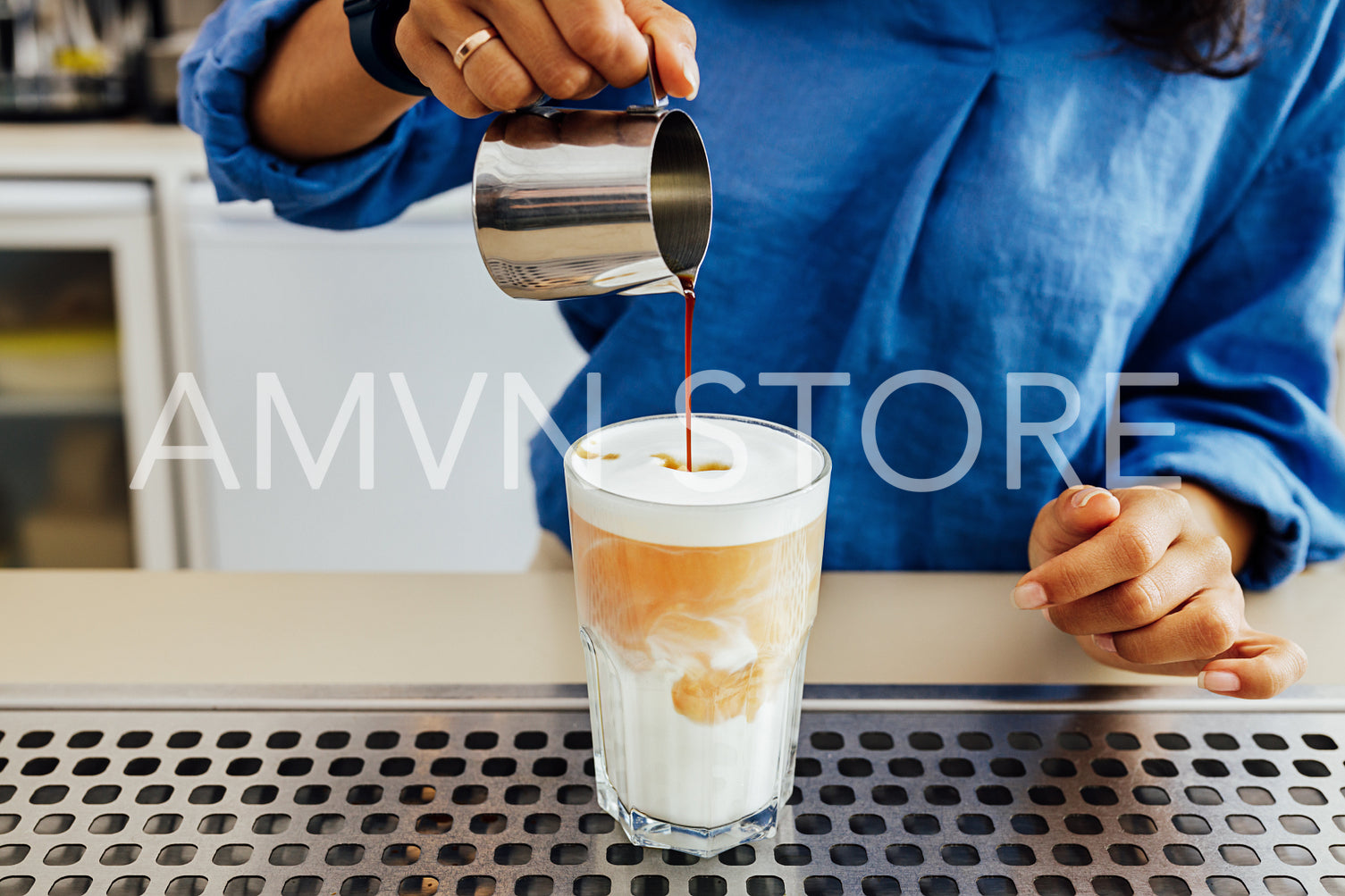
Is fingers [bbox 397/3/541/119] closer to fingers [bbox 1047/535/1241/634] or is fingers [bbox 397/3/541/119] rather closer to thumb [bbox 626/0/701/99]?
thumb [bbox 626/0/701/99]

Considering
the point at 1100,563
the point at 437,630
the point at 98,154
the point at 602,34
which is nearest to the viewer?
the point at 602,34

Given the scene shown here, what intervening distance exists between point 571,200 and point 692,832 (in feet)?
1.06

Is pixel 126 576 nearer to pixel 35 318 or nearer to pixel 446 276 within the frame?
pixel 446 276

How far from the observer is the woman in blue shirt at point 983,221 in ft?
2.80

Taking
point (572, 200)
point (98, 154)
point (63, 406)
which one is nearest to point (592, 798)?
point (572, 200)

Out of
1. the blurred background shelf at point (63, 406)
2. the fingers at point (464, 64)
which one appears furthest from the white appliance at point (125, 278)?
the fingers at point (464, 64)

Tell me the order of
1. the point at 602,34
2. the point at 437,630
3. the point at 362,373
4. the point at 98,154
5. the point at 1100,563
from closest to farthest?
the point at 602,34 → the point at 1100,563 → the point at 437,630 → the point at 98,154 → the point at 362,373

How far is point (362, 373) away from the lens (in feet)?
6.77

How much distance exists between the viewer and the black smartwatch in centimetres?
67

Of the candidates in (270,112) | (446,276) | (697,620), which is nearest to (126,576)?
(270,112)

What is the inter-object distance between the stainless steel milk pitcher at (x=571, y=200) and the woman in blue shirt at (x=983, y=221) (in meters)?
0.30

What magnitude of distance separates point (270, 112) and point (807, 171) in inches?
16.6

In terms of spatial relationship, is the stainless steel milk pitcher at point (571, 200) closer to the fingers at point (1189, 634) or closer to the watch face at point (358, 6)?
the watch face at point (358, 6)

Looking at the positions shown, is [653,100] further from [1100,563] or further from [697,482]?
[1100,563]
